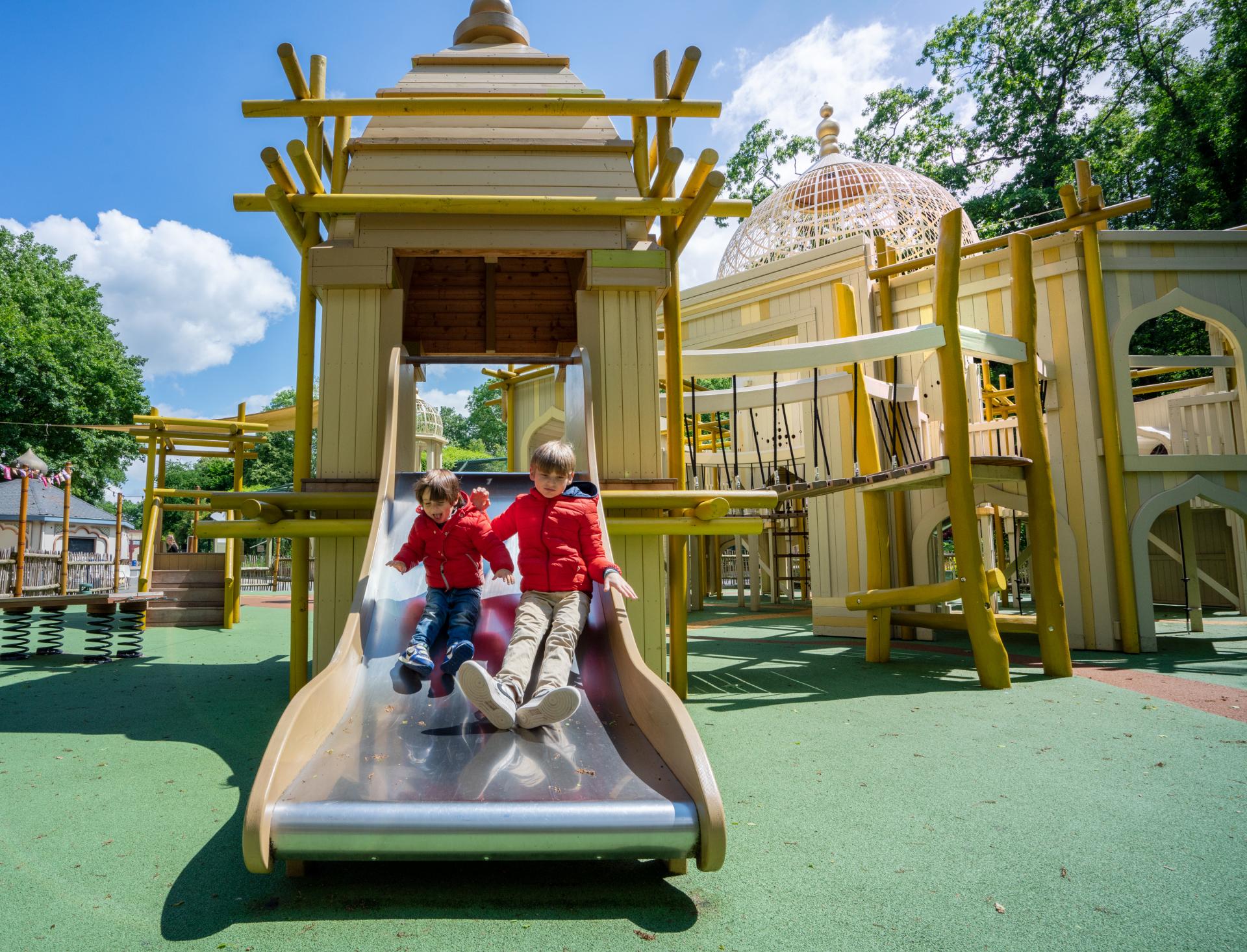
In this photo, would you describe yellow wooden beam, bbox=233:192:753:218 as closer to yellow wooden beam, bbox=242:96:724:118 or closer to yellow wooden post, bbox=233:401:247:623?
yellow wooden beam, bbox=242:96:724:118

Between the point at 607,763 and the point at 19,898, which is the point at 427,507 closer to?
the point at 607,763

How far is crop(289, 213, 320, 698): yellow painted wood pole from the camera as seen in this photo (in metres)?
5.54

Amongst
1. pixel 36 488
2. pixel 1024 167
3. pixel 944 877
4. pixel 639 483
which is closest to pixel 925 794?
pixel 944 877

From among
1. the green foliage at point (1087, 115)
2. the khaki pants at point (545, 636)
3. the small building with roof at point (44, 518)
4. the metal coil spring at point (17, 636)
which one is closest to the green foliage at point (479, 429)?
the small building with roof at point (44, 518)

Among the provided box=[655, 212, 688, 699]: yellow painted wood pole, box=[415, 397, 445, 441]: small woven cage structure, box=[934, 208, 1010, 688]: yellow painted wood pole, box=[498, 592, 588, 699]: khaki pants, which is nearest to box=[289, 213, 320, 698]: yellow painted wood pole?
box=[498, 592, 588, 699]: khaki pants

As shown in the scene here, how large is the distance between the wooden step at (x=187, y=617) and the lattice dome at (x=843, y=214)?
10645 mm

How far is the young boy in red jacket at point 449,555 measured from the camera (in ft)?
13.6

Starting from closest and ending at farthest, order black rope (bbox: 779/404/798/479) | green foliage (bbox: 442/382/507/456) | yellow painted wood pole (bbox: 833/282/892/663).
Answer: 1. yellow painted wood pole (bbox: 833/282/892/663)
2. black rope (bbox: 779/404/798/479)
3. green foliage (bbox: 442/382/507/456)

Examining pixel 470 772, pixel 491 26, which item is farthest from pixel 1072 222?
pixel 470 772

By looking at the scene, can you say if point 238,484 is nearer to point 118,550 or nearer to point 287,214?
point 118,550

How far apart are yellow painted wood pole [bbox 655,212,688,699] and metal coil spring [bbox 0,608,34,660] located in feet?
27.2

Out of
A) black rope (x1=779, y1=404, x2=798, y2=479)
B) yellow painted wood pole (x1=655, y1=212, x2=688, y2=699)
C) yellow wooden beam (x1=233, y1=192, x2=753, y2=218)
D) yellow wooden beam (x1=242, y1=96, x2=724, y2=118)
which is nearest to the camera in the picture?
yellow wooden beam (x1=233, y1=192, x2=753, y2=218)

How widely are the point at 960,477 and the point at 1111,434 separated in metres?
3.41

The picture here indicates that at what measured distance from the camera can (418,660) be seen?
3.74 metres
